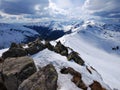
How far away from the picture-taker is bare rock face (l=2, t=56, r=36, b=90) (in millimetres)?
A: 29609

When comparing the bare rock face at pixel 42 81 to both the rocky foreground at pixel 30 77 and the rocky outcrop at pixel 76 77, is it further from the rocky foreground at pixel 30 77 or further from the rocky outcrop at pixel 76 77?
the rocky outcrop at pixel 76 77

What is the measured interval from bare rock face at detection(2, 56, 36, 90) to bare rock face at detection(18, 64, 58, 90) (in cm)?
236

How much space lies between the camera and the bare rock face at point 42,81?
26812 mm

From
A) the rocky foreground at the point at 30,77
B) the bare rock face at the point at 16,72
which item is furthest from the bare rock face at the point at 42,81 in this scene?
the bare rock face at the point at 16,72

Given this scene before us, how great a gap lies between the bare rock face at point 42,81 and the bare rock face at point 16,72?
236 centimetres

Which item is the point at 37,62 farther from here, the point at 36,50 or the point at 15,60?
the point at 36,50

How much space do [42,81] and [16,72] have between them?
13.7 feet

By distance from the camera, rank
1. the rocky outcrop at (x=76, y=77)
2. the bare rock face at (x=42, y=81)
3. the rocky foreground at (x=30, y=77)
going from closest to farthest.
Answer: the bare rock face at (x=42, y=81)
the rocky foreground at (x=30, y=77)
the rocky outcrop at (x=76, y=77)

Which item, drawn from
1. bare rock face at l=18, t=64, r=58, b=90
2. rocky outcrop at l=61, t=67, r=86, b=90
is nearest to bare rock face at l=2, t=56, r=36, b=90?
bare rock face at l=18, t=64, r=58, b=90

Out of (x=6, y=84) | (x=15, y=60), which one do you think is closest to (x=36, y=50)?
(x=15, y=60)

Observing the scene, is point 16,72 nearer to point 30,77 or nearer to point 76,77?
point 30,77

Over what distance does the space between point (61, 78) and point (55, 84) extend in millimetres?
3603

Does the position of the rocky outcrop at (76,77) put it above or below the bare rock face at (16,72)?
below

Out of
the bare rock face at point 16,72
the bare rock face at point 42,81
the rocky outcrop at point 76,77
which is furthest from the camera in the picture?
the rocky outcrop at point 76,77
